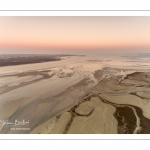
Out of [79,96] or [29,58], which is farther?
[29,58]

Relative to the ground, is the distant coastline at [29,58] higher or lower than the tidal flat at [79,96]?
higher

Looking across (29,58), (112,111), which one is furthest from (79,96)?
(29,58)

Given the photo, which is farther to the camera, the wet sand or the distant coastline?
the distant coastline

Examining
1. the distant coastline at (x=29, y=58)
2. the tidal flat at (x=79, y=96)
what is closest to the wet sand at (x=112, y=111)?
the tidal flat at (x=79, y=96)

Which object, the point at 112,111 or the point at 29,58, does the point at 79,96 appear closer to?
the point at 112,111

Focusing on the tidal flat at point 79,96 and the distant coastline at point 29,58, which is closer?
the tidal flat at point 79,96

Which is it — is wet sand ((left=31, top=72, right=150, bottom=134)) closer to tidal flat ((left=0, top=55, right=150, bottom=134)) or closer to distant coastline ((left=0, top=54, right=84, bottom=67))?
tidal flat ((left=0, top=55, right=150, bottom=134))

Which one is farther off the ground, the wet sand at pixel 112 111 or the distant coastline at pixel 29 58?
the distant coastline at pixel 29 58

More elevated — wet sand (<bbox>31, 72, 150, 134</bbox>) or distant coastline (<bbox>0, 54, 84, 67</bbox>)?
distant coastline (<bbox>0, 54, 84, 67</bbox>)

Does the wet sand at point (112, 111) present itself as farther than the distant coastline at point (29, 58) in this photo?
No

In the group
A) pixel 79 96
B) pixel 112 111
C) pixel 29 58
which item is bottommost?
pixel 112 111

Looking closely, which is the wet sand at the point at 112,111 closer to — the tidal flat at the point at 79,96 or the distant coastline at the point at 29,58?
the tidal flat at the point at 79,96

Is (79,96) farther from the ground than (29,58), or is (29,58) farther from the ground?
(29,58)

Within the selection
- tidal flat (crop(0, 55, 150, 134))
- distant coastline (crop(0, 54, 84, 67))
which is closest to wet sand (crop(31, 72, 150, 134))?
tidal flat (crop(0, 55, 150, 134))
